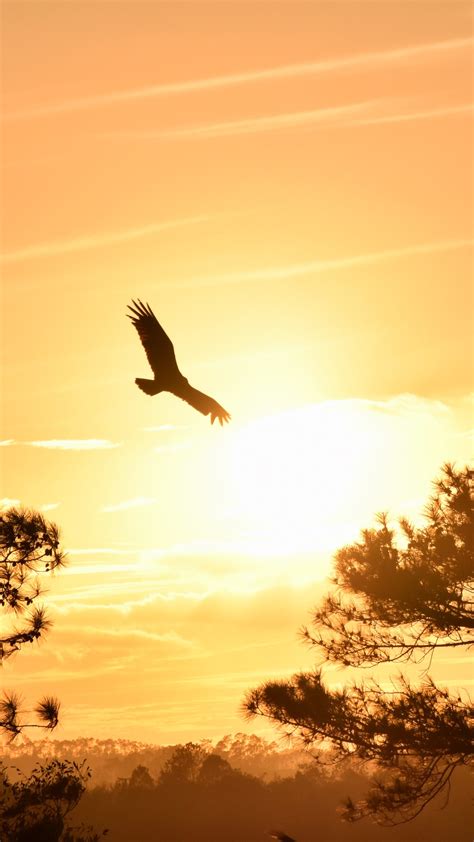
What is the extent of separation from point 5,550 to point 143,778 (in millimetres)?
49450

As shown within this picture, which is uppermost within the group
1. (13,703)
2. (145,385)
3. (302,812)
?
(145,385)

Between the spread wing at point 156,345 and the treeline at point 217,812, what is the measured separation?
148 ft

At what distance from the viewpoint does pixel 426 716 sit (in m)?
19.2

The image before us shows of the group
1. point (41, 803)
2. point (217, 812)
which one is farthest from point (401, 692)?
point (217, 812)

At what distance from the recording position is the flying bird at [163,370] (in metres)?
15.3

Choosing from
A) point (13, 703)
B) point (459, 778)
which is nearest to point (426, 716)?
point (13, 703)

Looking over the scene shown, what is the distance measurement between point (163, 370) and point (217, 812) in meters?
47.6

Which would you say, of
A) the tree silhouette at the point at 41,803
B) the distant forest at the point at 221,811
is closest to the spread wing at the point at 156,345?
the tree silhouette at the point at 41,803

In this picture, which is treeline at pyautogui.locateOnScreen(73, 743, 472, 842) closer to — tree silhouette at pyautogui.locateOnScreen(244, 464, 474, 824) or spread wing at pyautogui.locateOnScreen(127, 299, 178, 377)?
tree silhouette at pyautogui.locateOnScreen(244, 464, 474, 824)

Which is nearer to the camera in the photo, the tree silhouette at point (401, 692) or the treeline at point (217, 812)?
the tree silhouette at point (401, 692)

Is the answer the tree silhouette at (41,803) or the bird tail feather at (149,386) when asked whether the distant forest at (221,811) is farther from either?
the bird tail feather at (149,386)

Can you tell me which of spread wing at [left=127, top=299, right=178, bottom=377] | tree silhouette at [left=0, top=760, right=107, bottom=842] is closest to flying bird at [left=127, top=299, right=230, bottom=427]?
spread wing at [left=127, top=299, right=178, bottom=377]

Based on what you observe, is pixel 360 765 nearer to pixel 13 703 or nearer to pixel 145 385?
pixel 13 703

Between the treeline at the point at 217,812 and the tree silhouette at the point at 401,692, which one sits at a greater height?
the tree silhouette at the point at 401,692
